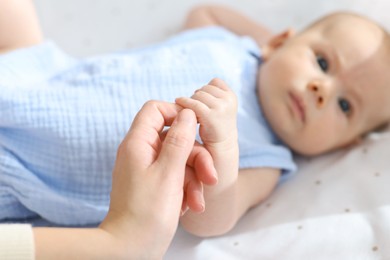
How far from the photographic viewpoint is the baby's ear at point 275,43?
49.3 inches

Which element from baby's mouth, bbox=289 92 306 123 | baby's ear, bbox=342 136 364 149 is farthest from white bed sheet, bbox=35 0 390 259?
baby's mouth, bbox=289 92 306 123

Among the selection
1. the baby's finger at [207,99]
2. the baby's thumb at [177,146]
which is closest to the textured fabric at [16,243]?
the baby's thumb at [177,146]

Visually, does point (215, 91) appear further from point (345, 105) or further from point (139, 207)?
point (345, 105)

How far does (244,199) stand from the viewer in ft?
3.21

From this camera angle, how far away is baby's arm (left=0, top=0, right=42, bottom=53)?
1.03m

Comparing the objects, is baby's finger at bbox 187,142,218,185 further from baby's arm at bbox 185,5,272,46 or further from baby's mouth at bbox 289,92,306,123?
baby's arm at bbox 185,5,272,46

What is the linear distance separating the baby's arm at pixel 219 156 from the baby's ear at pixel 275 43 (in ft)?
1.30

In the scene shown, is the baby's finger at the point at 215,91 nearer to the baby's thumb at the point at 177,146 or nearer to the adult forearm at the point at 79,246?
the baby's thumb at the point at 177,146

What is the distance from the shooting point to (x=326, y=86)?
1.09 metres

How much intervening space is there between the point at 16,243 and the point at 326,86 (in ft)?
2.26

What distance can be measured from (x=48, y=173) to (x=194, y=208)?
33 cm

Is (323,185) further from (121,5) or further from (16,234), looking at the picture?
(121,5)

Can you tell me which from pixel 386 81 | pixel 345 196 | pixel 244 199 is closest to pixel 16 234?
pixel 244 199

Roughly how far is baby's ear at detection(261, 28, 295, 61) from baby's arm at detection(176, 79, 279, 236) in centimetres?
40
